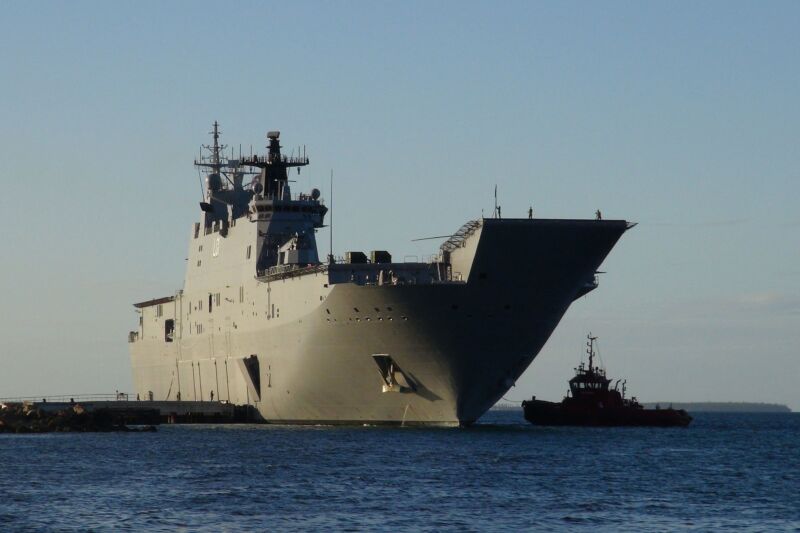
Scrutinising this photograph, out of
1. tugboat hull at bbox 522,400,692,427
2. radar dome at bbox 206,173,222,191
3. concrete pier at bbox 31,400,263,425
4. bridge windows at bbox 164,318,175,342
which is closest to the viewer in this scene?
concrete pier at bbox 31,400,263,425

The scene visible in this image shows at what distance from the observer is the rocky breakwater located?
7238cm

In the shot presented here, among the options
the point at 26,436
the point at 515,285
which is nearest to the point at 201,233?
the point at 26,436

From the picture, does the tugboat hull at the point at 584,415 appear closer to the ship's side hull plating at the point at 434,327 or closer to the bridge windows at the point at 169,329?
the ship's side hull plating at the point at 434,327

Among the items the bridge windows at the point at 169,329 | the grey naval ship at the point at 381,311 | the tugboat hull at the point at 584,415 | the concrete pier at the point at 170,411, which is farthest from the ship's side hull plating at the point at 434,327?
the tugboat hull at the point at 584,415

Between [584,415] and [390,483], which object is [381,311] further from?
[584,415]

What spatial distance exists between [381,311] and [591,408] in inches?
1082

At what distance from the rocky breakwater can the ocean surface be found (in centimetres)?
979

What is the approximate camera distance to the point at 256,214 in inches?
2778

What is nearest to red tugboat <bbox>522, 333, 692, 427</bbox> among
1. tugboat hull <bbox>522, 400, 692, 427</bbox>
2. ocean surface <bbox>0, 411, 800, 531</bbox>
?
tugboat hull <bbox>522, 400, 692, 427</bbox>

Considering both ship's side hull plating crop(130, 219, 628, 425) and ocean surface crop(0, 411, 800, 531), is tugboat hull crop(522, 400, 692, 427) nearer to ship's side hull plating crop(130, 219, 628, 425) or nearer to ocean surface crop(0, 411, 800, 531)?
ocean surface crop(0, 411, 800, 531)

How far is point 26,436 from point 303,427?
45.8ft

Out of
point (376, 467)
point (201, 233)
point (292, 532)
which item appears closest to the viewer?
point (292, 532)

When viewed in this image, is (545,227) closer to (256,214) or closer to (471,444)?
(471,444)

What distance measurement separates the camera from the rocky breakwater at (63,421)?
7238 cm
